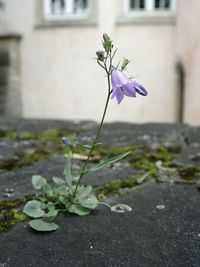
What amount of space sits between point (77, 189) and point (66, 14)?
25.8ft

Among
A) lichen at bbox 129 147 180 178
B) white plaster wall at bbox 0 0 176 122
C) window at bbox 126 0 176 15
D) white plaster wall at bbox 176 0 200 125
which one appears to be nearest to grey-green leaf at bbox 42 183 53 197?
lichen at bbox 129 147 180 178

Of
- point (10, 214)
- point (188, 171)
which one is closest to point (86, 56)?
point (188, 171)

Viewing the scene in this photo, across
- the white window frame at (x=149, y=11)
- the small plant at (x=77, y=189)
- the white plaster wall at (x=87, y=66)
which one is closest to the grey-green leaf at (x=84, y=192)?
the small plant at (x=77, y=189)

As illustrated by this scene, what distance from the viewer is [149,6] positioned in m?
8.88

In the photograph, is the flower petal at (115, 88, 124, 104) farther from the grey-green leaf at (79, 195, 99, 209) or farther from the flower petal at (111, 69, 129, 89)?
the grey-green leaf at (79, 195, 99, 209)

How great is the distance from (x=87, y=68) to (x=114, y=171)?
6.60 m

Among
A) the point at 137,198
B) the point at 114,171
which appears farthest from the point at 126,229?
the point at 114,171

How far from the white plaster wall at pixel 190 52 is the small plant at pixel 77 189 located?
5.72 metres

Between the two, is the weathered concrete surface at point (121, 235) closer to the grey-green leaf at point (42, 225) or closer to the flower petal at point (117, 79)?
the grey-green leaf at point (42, 225)

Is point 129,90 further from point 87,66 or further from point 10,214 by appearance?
point 87,66

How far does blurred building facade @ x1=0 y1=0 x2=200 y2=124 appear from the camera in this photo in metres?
8.42

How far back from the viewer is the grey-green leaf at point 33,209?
1.68 m

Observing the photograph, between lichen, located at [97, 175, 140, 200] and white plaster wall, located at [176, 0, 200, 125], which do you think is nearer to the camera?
lichen, located at [97, 175, 140, 200]

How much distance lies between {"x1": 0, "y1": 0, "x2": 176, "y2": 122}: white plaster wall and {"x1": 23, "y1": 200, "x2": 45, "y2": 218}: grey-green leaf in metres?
6.80
